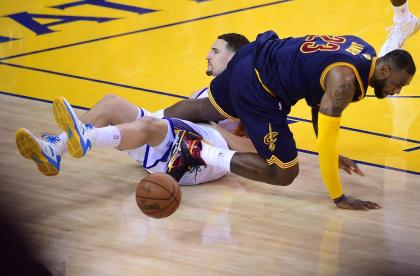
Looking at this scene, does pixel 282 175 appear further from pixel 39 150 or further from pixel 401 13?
pixel 401 13

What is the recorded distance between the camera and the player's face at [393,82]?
189 inches

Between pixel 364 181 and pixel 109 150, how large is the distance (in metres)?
1.98

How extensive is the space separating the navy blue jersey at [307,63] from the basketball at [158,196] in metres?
0.97

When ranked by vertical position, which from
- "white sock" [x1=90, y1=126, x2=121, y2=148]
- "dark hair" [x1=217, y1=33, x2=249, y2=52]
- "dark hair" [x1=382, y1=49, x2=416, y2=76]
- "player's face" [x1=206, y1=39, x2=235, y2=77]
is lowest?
"white sock" [x1=90, y1=126, x2=121, y2=148]

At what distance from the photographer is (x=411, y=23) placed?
7.48 m

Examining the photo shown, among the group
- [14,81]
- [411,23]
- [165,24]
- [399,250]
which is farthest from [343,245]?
[165,24]

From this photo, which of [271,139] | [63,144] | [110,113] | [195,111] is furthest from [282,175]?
[63,144]

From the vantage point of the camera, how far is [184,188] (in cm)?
563

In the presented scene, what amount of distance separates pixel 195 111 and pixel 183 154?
580mm

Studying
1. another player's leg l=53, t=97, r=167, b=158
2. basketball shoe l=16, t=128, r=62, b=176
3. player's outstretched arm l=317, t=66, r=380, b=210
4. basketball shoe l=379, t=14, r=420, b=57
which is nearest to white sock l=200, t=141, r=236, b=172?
another player's leg l=53, t=97, r=167, b=158

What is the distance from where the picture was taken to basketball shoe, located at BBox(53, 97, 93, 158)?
4895mm

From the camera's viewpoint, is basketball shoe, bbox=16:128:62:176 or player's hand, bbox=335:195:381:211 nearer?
basketball shoe, bbox=16:128:62:176

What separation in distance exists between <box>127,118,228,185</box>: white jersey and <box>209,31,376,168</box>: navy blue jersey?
302mm

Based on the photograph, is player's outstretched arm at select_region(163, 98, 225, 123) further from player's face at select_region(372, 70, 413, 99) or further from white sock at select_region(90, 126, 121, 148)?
player's face at select_region(372, 70, 413, 99)
